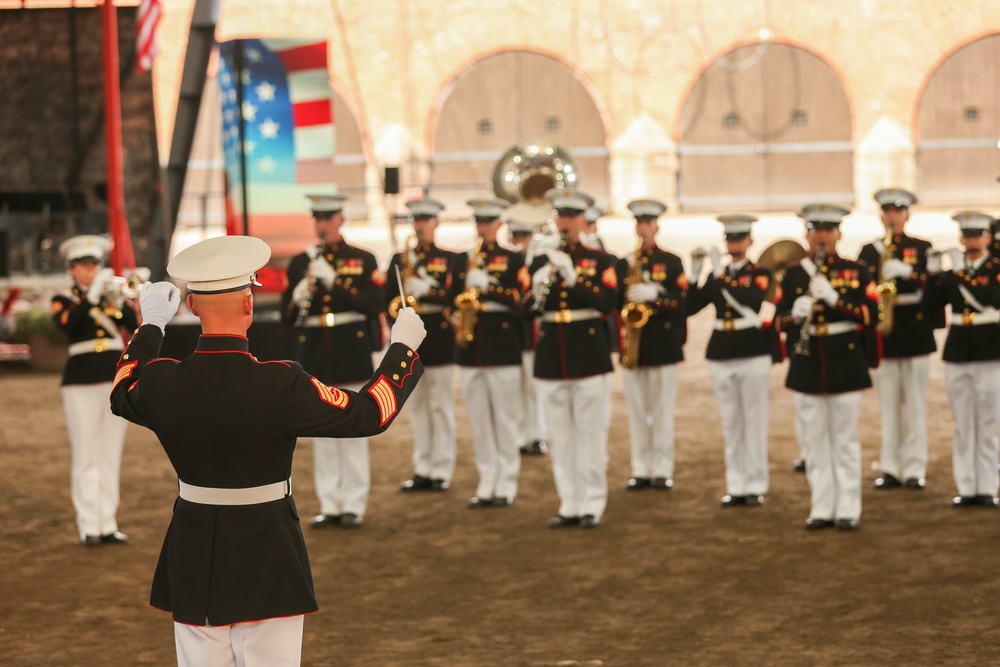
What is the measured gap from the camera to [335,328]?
29.3ft

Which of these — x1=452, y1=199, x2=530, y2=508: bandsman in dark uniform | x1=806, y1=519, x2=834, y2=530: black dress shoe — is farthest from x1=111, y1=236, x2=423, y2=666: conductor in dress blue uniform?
x1=452, y1=199, x2=530, y2=508: bandsman in dark uniform

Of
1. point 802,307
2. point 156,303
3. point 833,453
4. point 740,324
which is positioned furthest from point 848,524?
point 156,303

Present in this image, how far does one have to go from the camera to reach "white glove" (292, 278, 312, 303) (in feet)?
28.9

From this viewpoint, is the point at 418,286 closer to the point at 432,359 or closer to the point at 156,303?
the point at 432,359

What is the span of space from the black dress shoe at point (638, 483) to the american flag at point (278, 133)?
5172 millimetres

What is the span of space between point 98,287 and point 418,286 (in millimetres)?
2302

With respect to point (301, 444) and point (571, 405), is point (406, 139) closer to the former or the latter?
point (301, 444)

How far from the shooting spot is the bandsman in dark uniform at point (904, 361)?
31.0 feet

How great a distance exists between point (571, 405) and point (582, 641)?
2.68 m

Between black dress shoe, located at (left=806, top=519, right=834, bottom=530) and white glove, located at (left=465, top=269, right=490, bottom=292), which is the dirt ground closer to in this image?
black dress shoe, located at (left=806, top=519, right=834, bottom=530)

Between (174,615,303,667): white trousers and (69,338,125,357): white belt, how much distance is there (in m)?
4.41

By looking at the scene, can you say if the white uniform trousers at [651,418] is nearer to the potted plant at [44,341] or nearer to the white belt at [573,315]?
the white belt at [573,315]

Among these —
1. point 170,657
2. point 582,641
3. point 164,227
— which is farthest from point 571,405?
point 164,227

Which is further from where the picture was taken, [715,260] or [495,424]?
[495,424]
